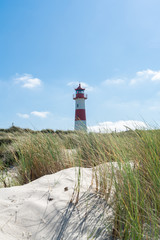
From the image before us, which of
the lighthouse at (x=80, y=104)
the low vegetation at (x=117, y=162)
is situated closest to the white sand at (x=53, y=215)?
the low vegetation at (x=117, y=162)

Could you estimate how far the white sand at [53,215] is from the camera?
1.58m

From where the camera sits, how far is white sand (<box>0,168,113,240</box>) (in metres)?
1.58

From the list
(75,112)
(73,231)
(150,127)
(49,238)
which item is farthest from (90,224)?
(75,112)

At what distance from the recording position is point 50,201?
1.92 meters

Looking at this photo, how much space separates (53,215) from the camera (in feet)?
5.74

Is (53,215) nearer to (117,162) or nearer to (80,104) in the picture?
(117,162)

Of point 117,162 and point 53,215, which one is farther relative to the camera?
point 117,162

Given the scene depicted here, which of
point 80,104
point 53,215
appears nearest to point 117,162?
point 53,215

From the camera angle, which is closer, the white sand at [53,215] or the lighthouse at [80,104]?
the white sand at [53,215]

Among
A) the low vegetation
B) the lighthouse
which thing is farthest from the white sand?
the lighthouse

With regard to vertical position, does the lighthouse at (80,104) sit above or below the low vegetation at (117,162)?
above

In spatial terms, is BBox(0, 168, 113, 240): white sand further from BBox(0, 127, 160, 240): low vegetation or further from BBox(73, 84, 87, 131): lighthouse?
BBox(73, 84, 87, 131): lighthouse

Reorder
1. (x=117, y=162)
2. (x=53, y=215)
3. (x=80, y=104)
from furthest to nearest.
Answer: (x=80, y=104) < (x=117, y=162) < (x=53, y=215)

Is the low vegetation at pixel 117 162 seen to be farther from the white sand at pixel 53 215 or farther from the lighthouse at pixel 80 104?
the lighthouse at pixel 80 104
